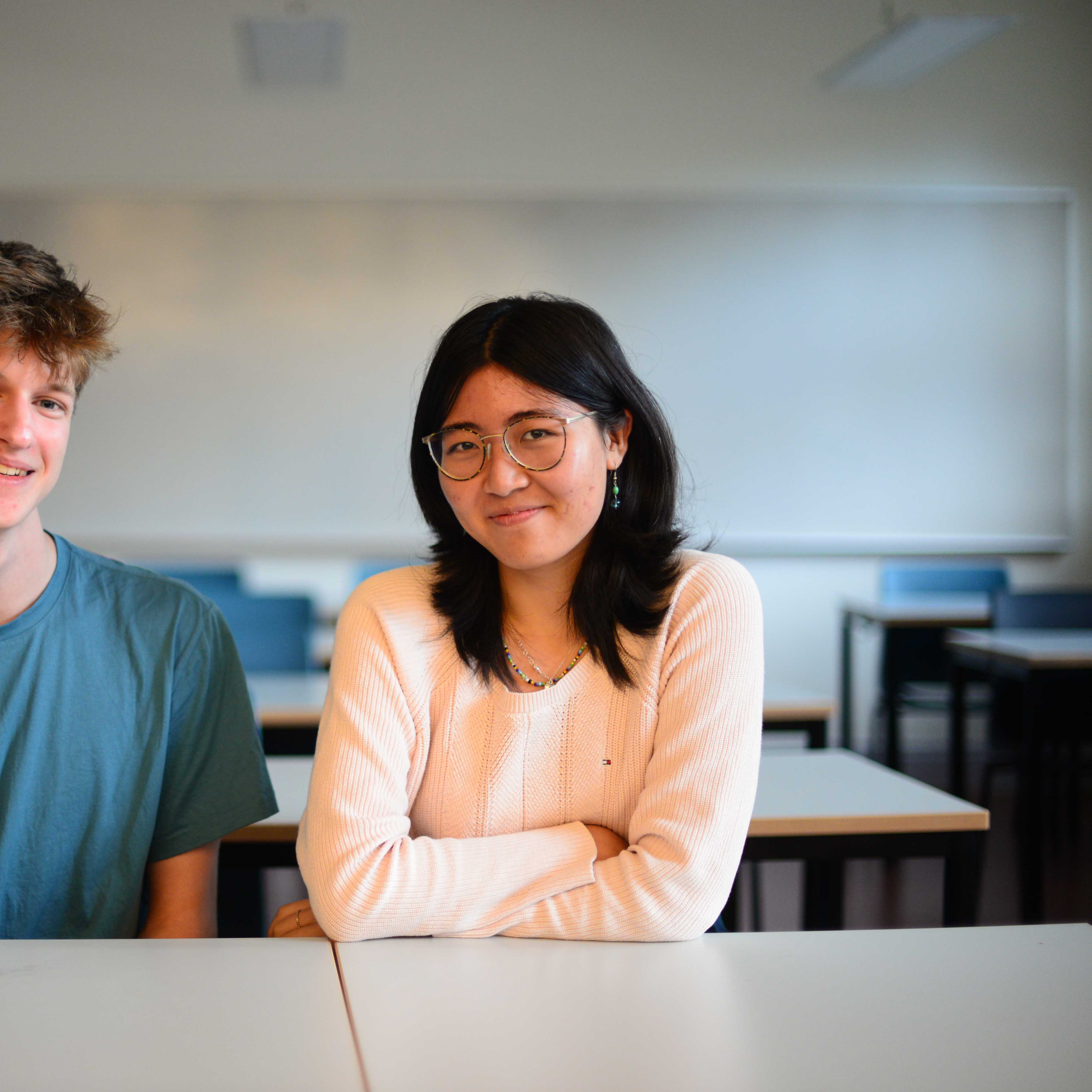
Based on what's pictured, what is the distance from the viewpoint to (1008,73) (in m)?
4.77

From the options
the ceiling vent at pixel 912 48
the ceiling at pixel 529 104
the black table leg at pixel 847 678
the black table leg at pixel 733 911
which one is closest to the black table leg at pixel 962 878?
the black table leg at pixel 733 911

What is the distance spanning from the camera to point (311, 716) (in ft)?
6.86

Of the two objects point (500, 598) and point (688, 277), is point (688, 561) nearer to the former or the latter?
point (500, 598)

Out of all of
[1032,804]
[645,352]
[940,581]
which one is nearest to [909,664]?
[940,581]

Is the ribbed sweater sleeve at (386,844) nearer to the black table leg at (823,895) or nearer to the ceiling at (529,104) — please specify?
the black table leg at (823,895)

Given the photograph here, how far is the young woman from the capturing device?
1075 millimetres

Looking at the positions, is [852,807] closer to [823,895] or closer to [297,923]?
[823,895]

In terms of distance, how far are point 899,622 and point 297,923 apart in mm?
3115

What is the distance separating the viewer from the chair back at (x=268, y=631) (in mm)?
2715

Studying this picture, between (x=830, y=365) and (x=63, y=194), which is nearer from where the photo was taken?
(x=63, y=194)

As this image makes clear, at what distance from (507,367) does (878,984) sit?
723 mm

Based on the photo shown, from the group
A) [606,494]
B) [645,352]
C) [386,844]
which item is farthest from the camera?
[645,352]

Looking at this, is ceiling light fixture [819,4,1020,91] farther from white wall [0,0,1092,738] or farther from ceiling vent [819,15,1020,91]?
white wall [0,0,1092,738]

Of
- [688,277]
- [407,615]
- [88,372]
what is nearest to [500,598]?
[407,615]
